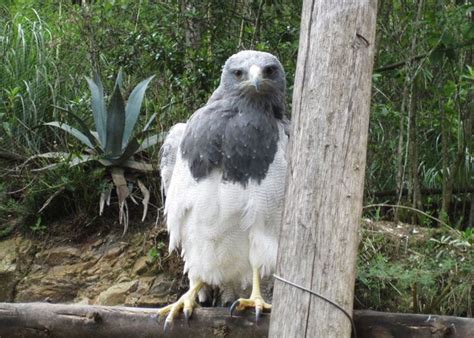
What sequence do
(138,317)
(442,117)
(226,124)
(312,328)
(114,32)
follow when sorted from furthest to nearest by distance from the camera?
(114,32) < (442,117) < (226,124) < (138,317) < (312,328)

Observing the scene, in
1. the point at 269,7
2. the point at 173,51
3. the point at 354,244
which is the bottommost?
the point at 354,244

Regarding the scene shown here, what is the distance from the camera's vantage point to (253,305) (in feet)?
12.2

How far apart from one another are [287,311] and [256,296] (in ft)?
2.80

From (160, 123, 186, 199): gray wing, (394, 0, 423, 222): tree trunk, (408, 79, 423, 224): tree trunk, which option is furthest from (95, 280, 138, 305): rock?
(408, 79, 423, 224): tree trunk

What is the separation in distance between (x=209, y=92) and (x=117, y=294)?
165cm

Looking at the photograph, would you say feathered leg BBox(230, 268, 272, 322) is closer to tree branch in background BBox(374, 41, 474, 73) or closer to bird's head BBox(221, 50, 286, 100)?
bird's head BBox(221, 50, 286, 100)

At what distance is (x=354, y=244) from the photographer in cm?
297

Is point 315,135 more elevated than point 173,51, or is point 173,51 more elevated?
point 173,51

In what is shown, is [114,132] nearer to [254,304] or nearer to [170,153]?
[170,153]

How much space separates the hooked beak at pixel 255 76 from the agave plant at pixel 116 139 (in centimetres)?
216

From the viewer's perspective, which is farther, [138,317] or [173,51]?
Result: [173,51]

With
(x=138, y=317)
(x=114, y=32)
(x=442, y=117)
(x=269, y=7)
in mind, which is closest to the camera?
(x=138, y=317)

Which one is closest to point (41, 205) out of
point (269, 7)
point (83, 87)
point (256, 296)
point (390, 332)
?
point (83, 87)

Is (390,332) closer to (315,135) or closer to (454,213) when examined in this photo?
(315,135)
